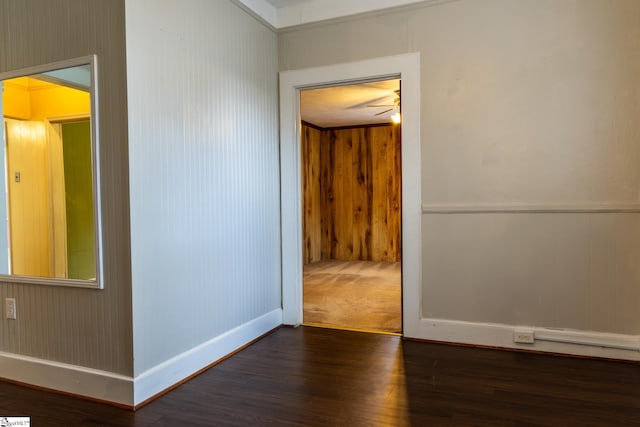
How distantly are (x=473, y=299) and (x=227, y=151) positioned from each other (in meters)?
2.02

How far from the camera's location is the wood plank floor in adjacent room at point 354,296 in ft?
12.1

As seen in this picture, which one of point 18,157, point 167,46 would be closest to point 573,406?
point 167,46

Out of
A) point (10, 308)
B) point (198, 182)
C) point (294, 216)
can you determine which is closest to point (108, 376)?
point (10, 308)

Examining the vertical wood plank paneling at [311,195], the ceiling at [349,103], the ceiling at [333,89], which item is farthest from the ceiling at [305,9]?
the vertical wood plank paneling at [311,195]

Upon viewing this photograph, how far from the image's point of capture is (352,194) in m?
7.62

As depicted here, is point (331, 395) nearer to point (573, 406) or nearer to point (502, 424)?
point (502, 424)

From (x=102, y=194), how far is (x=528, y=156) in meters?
2.65

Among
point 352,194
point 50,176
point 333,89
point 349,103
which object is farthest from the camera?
point 352,194

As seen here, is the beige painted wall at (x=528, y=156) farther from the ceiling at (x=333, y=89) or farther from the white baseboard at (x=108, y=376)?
the white baseboard at (x=108, y=376)

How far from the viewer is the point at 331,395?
225 cm

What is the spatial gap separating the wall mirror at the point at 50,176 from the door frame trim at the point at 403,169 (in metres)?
1.57

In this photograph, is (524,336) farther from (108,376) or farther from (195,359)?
(108,376)

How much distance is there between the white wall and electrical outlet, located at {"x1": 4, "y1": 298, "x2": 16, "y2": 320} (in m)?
0.95

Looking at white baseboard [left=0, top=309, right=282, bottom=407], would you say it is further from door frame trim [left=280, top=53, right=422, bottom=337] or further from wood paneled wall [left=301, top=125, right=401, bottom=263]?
wood paneled wall [left=301, top=125, right=401, bottom=263]
